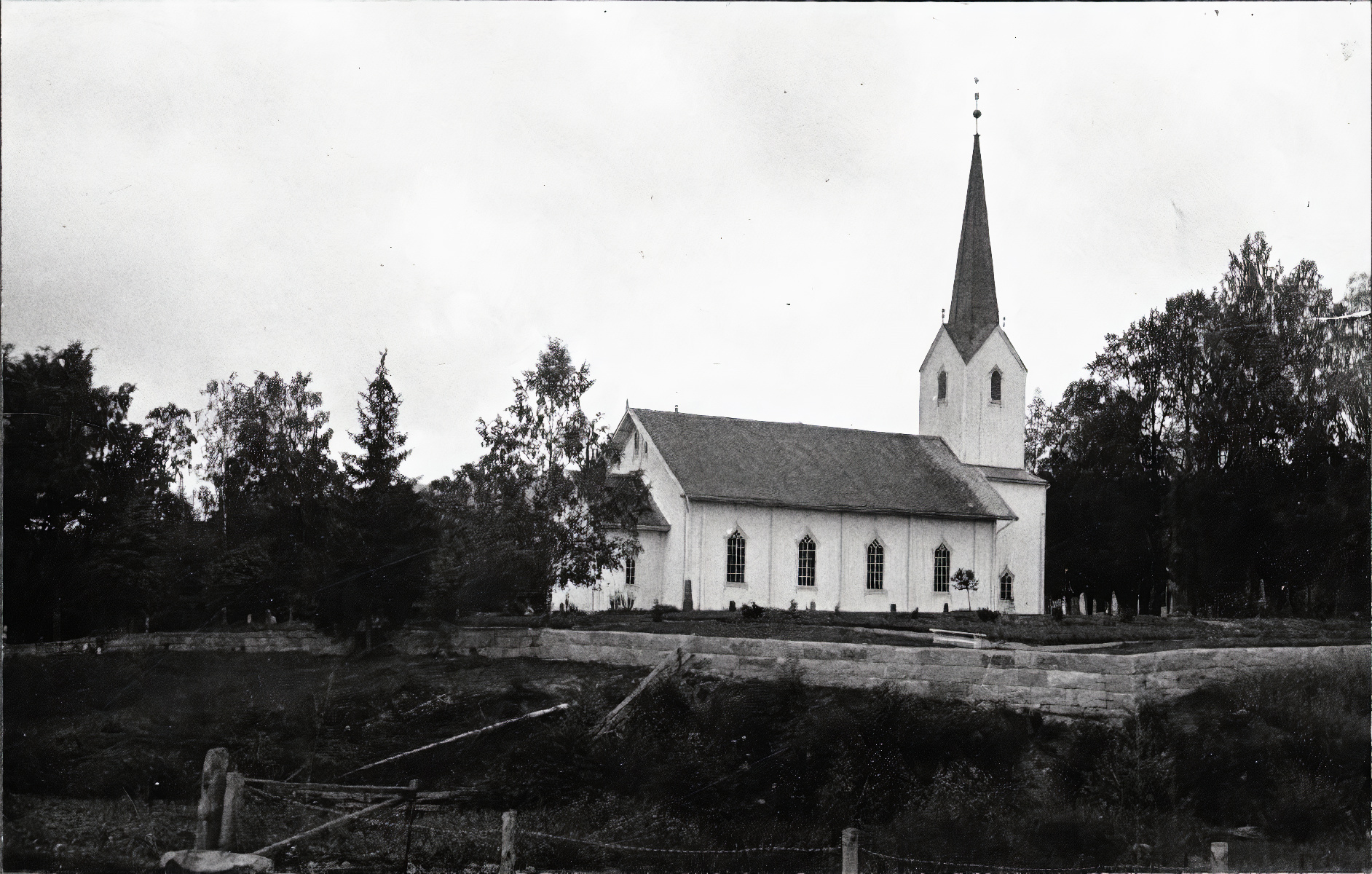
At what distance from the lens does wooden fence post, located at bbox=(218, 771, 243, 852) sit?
571 inches

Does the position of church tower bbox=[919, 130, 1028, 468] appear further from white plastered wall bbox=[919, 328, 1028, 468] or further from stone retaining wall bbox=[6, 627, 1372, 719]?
stone retaining wall bbox=[6, 627, 1372, 719]

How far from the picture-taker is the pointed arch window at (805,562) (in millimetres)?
43469

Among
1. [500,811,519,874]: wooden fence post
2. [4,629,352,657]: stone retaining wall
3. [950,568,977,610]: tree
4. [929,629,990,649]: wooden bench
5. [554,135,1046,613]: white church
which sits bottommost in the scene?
[500,811,519,874]: wooden fence post

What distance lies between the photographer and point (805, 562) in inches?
1719

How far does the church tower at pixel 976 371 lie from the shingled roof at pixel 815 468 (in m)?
1.66

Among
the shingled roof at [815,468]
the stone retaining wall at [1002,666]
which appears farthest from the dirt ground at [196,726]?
the shingled roof at [815,468]

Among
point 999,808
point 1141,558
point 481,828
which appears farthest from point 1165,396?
point 481,828

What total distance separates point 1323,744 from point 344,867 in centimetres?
1469

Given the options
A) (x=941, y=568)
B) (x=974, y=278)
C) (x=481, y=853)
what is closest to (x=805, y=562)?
(x=941, y=568)

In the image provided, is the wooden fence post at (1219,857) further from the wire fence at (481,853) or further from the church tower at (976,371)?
the church tower at (976,371)

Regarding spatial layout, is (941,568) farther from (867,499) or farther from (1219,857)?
(1219,857)

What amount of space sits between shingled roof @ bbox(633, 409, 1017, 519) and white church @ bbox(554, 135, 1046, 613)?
0.07m

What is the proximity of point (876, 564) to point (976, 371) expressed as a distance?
10.3 meters

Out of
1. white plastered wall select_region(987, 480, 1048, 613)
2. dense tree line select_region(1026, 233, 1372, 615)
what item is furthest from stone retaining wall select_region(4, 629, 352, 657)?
dense tree line select_region(1026, 233, 1372, 615)
